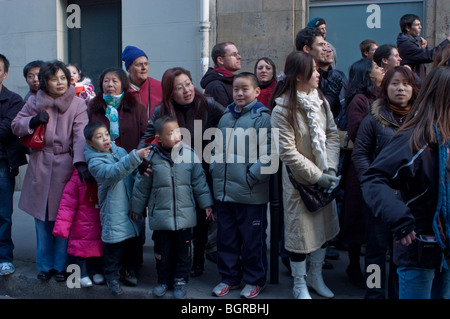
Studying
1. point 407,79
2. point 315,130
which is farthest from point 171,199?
point 407,79

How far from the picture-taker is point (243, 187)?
13.5 feet

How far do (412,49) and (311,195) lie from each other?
255cm

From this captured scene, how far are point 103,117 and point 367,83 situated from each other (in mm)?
2264

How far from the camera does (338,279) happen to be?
4539mm

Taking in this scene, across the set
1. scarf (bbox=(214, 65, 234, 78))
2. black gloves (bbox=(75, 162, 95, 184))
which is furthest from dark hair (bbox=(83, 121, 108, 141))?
scarf (bbox=(214, 65, 234, 78))

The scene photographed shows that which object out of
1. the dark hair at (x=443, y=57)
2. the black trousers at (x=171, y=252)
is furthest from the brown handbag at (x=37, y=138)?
the dark hair at (x=443, y=57)

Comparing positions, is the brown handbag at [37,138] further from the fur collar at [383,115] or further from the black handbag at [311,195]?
the fur collar at [383,115]

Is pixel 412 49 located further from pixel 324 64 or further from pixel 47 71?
pixel 47 71

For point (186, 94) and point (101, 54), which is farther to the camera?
Answer: point (101, 54)

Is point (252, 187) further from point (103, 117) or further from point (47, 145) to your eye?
point (47, 145)

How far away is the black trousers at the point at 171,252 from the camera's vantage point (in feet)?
13.9

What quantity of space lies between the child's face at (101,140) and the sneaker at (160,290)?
3.89ft
